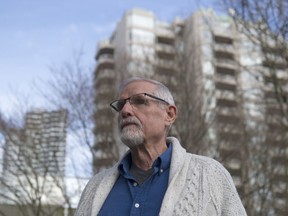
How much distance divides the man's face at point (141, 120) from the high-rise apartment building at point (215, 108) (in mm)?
9407

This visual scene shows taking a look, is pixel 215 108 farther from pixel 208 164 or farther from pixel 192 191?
pixel 192 191

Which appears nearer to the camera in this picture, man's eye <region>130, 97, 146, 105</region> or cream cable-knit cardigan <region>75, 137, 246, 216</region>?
cream cable-knit cardigan <region>75, 137, 246, 216</region>

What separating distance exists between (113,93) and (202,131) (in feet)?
8.40

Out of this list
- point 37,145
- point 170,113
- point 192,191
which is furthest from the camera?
point 37,145

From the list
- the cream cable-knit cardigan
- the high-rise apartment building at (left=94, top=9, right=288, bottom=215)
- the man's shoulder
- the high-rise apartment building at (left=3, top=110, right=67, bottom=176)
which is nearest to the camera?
the cream cable-knit cardigan

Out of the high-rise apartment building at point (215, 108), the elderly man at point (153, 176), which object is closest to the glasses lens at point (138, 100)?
the elderly man at point (153, 176)

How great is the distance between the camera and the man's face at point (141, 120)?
246 cm

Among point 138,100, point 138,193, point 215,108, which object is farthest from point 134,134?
point 215,108

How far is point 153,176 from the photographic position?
7.79ft

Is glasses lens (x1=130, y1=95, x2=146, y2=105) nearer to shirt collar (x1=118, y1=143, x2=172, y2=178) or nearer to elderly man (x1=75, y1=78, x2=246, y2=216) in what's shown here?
elderly man (x1=75, y1=78, x2=246, y2=216)

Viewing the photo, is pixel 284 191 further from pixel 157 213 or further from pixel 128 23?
pixel 128 23

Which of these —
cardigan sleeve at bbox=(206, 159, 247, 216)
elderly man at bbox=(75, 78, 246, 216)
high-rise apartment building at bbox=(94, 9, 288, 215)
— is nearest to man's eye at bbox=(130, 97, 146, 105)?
elderly man at bbox=(75, 78, 246, 216)

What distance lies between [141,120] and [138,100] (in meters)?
0.11

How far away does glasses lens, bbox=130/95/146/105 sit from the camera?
2496mm
